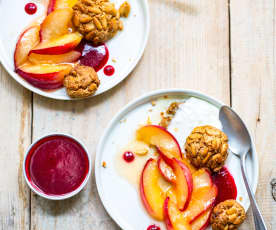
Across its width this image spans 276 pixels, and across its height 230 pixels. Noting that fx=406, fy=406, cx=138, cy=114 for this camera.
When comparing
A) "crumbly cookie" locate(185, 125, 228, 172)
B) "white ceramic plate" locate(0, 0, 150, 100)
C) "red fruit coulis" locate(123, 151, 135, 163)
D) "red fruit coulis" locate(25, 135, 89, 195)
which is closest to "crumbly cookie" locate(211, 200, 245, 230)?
"crumbly cookie" locate(185, 125, 228, 172)

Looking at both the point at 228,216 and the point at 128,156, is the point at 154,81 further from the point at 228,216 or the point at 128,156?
the point at 228,216

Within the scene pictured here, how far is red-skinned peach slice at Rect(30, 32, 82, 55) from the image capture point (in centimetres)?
189

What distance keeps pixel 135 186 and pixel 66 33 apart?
0.80 meters

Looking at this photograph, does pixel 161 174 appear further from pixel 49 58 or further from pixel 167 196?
pixel 49 58

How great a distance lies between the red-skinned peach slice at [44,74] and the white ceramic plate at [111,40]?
0.03 meters

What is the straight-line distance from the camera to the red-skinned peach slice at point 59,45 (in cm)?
189

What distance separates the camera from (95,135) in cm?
201

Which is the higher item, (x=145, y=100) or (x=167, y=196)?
(x=145, y=100)

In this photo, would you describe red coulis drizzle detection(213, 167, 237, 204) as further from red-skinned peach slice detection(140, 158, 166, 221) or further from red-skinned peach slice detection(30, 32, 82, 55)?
red-skinned peach slice detection(30, 32, 82, 55)

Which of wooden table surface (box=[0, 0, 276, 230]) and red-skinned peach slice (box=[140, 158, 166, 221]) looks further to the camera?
wooden table surface (box=[0, 0, 276, 230])

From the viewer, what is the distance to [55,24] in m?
1.92

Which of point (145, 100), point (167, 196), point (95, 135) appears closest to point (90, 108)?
point (95, 135)

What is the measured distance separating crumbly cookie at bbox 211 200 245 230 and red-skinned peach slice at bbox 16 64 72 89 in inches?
36.9

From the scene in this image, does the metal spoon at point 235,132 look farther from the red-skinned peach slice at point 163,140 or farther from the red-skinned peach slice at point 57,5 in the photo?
the red-skinned peach slice at point 57,5
